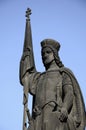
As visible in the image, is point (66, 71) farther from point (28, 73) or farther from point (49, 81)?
point (28, 73)

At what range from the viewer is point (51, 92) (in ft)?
58.7

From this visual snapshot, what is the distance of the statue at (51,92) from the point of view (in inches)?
684

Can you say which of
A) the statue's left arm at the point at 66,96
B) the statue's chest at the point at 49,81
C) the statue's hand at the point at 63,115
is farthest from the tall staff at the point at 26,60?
the statue's hand at the point at 63,115

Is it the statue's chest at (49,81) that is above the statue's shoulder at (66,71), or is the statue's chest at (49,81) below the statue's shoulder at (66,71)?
below

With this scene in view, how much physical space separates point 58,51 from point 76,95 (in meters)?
1.86

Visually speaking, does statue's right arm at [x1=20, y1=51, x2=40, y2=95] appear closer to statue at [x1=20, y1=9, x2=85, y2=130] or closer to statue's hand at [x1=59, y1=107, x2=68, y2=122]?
statue at [x1=20, y1=9, x2=85, y2=130]

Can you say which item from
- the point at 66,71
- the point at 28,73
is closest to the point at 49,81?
the point at 66,71

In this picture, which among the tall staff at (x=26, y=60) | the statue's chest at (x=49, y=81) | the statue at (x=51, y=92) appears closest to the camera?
the statue at (x=51, y=92)

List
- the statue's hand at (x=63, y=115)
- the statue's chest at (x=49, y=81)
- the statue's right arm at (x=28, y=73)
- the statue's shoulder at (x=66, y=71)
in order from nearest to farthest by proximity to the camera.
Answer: the statue's hand at (x=63, y=115)
the statue's chest at (x=49, y=81)
the statue's shoulder at (x=66, y=71)
the statue's right arm at (x=28, y=73)

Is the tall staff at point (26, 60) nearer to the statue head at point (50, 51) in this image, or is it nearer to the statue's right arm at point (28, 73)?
the statue's right arm at point (28, 73)

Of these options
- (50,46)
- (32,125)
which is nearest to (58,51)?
(50,46)

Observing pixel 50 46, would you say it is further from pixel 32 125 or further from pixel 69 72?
pixel 32 125

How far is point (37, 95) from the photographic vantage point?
59.6 feet

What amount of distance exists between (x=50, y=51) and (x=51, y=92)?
5.30 feet
